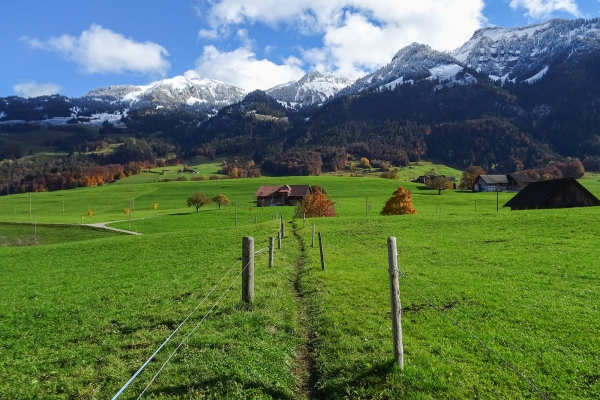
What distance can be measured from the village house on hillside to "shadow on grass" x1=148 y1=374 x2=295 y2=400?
17731 centimetres

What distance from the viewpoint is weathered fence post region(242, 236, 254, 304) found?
14430 millimetres

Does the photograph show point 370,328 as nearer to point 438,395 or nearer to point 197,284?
point 438,395

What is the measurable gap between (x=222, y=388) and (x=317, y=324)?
5.15 m

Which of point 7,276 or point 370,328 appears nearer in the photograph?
point 370,328

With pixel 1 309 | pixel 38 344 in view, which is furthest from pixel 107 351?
pixel 1 309

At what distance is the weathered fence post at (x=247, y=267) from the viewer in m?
14.4

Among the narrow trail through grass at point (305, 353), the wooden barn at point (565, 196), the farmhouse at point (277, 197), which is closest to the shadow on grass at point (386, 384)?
the narrow trail through grass at point (305, 353)

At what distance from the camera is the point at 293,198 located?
138625mm

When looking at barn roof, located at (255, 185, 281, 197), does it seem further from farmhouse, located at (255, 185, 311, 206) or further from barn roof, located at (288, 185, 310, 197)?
barn roof, located at (288, 185, 310, 197)

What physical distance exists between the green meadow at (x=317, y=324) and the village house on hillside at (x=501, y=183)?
476ft

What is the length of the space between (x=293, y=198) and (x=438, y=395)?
130 meters

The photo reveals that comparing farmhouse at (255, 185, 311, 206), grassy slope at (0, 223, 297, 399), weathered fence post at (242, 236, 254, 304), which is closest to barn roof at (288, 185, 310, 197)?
farmhouse at (255, 185, 311, 206)

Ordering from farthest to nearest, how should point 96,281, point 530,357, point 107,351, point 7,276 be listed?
point 7,276 < point 96,281 < point 107,351 < point 530,357

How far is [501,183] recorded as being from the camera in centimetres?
16700
